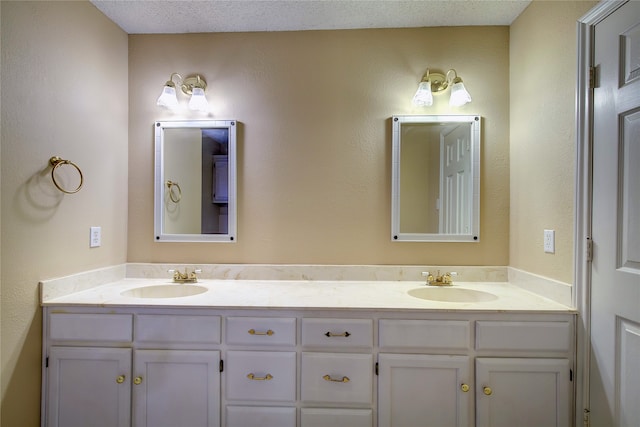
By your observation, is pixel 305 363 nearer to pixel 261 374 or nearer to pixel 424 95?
pixel 261 374

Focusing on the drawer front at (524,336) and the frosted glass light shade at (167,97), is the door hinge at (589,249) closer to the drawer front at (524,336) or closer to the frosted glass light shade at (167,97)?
the drawer front at (524,336)

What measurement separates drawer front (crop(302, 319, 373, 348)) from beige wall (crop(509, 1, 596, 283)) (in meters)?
0.97

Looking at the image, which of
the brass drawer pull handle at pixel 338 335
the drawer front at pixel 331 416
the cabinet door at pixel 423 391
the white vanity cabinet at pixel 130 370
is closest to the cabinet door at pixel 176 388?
the white vanity cabinet at pixel 130 370

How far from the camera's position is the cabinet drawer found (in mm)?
1357

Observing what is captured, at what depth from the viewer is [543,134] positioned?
153cm

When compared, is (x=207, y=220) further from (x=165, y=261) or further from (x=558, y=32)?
(x=558, y=32)

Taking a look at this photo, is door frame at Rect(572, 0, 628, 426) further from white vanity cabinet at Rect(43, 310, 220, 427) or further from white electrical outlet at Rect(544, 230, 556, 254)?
white vanity cabinet at Rect(43, 310, 220, 427)

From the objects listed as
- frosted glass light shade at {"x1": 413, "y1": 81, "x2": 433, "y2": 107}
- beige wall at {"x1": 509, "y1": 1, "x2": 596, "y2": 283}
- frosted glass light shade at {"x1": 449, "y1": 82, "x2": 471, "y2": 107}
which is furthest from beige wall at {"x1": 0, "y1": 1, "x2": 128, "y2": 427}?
beige wall at {"x1": 509, "y1": 1, "x2": 596, "y2": 283}

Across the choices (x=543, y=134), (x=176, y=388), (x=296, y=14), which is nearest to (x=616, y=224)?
(x=543, y=134)

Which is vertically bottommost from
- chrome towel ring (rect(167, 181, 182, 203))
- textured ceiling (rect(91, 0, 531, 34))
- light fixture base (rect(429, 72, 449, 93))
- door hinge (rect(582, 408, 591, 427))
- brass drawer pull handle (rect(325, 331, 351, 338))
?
door hinge (rect(582, 408, 591, 427))

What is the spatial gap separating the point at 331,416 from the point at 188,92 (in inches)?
78.1

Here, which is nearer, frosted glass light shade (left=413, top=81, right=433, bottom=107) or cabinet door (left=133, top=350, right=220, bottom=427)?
cabinet door (left=133, top=350, right=220, bottom=427)

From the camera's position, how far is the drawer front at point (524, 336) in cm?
132

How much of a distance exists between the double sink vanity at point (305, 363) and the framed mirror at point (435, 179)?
55 cm
